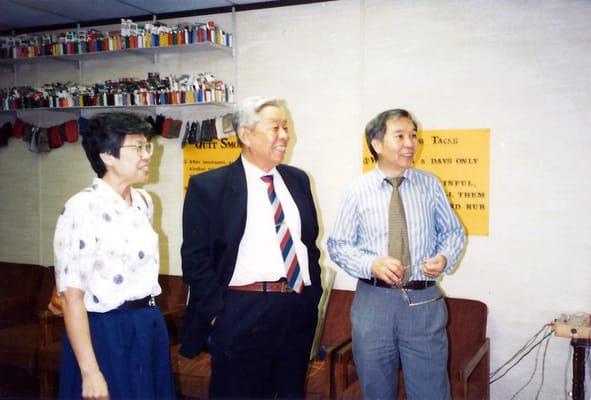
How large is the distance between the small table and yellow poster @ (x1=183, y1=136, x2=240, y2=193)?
2.55m

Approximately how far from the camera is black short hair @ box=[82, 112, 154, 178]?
71.8 inches

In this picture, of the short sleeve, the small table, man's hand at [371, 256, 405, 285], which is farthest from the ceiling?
the small table

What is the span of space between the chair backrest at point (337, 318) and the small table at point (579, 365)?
1344 mm

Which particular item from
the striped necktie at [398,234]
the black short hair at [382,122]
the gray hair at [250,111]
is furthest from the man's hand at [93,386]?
the black short hair at [382,122]

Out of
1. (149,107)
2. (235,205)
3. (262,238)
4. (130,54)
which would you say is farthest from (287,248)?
(130,54)

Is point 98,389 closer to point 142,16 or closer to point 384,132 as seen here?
point 384,132

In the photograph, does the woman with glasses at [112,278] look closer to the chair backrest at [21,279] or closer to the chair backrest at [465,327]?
the chair backrest at [465,327]

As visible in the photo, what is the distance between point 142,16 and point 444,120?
2.52 metres

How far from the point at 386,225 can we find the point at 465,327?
1420 millimetres

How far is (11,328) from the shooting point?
3.90 m

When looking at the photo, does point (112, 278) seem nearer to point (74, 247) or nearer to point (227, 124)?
point (74, 247)

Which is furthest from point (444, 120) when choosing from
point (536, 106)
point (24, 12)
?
point (24, 12)

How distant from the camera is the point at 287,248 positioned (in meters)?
2.04

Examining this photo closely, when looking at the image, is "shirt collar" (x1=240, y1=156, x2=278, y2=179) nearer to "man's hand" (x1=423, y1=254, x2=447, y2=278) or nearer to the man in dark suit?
the man in dark suit
